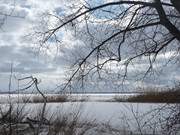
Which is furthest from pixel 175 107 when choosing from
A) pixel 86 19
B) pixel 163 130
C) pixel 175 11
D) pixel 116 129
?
pixel 86 19

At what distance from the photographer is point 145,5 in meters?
10.3

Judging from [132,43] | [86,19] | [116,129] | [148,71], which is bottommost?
[116,129]

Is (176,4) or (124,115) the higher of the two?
(176,4)

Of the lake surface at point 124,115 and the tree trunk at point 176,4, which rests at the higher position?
the tree trunk at point 176,4

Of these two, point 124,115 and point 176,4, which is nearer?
point 176,4

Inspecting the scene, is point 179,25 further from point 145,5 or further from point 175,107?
point 175,107

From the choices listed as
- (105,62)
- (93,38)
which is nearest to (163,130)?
(105,62)

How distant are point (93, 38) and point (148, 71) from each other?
73.4 inches

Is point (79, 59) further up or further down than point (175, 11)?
further down

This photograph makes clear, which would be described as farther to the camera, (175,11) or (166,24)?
(175,11)

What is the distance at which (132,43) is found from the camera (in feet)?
35.9

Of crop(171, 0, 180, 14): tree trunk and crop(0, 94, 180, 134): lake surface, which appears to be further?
crop(171, 0, 180, 14): tree trunk

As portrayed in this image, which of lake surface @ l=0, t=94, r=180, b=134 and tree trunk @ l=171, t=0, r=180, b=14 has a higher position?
tree trunk @ l=171, t=0, r=180, b=14

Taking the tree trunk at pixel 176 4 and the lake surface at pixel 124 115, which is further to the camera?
the tree trunk at pixel 176 4
